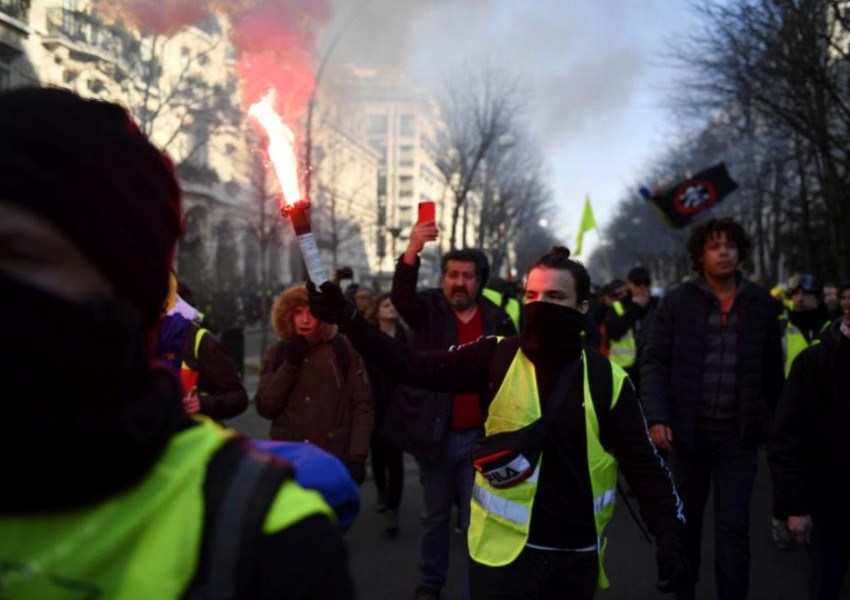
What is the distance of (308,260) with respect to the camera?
2.63m

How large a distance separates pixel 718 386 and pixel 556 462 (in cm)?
167

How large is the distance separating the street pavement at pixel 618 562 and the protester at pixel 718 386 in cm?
110

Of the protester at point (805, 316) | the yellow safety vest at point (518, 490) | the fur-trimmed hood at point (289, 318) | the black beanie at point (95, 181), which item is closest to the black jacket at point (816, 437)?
the yellow safety vest at point (518, 490)

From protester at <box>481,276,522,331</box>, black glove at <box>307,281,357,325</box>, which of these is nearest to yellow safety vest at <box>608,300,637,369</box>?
protester at <box>481,276,522,331</box>

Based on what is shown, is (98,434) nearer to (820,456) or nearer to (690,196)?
(820,456)

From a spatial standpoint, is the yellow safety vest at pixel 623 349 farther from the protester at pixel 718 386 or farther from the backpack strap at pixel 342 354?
the backpack strap at pixel 342 354

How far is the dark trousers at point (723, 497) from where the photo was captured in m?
4.06

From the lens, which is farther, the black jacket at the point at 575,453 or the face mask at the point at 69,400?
the black jacket at the point at 575,453

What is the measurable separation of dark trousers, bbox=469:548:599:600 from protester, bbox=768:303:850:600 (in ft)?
4.50

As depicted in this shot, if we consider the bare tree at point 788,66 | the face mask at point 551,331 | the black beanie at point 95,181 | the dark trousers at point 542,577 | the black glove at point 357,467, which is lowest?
the dark trousers at point 542,577

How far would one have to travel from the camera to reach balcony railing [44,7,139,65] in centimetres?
1452

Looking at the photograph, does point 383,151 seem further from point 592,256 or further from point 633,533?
point 633,533

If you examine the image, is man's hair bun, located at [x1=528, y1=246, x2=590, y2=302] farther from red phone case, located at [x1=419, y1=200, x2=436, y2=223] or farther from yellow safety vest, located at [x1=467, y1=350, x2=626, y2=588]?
red phone case, located at [x1=419, y1=200, x2=436, y2=223]

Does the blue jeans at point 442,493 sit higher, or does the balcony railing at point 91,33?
the balcony railing at point 91,33
